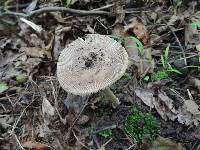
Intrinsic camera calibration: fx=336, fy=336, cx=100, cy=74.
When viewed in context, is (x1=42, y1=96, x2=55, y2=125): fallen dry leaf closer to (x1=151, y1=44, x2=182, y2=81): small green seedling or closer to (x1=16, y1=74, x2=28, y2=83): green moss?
(x1=16, y1=74, x2=28, y2=83): green moss

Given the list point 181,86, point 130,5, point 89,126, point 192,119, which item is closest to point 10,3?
point 130,5

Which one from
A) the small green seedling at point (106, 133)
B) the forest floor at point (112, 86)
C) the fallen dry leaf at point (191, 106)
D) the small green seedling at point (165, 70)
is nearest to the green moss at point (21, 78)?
the forest floor at point (112, 86)

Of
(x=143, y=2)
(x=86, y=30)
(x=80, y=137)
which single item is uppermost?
(x=143, y=2)

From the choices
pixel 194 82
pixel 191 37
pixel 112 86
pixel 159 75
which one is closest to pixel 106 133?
pixel 112 86

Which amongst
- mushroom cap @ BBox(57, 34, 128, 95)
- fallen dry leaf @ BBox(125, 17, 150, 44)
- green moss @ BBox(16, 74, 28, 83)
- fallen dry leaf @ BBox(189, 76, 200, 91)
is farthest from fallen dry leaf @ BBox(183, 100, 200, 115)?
green moss @ BBox(16, 74, 28, 83)

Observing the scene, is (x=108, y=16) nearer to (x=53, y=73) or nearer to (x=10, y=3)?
(x=53, y=73)

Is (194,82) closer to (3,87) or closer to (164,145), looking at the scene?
(164,145)

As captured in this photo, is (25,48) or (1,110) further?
(25,48)

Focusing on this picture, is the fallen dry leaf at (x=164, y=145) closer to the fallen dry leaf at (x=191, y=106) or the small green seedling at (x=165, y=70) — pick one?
the fallen dry leaf at (x=191, y=106)
